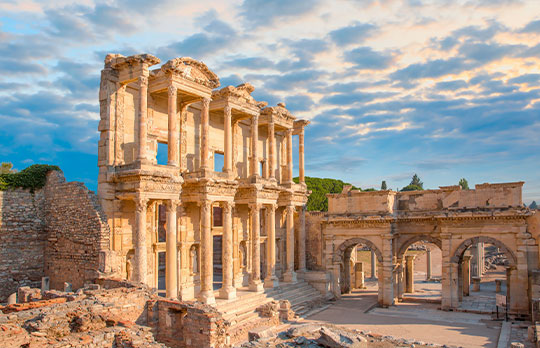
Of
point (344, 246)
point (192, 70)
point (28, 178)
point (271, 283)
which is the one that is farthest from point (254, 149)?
point (28, 178)

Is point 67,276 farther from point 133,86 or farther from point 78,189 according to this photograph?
point 133,86

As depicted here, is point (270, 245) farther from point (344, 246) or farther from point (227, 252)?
point (344, 246)

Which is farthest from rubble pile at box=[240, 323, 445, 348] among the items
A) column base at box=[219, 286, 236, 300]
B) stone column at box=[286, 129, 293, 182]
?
stone column at box=[286, 129, 293, 182]

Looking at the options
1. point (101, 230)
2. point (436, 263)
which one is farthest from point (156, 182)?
point (436, 263)

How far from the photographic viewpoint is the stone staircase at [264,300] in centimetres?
2091

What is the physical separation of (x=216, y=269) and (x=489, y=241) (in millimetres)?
19565

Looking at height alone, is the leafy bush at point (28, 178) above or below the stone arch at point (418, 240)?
above

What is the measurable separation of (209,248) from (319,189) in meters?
41.8

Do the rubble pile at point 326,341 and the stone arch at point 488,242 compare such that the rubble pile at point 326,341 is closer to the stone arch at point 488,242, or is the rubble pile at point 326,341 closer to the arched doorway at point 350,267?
the stone arch at point 488,242

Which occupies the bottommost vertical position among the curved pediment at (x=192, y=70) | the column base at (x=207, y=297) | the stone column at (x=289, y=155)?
the column base at (x=207, y=297)

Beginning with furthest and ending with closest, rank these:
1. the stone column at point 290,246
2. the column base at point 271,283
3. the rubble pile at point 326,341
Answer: the stone column at point 290,246, the column base at point 271,283, the rubble pile at point 326,341

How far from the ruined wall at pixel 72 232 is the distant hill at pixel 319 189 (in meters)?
41.8

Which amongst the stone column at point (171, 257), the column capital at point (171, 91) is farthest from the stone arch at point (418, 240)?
the column capital at point (171, 91)

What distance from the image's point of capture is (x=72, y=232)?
62.8ft
